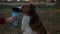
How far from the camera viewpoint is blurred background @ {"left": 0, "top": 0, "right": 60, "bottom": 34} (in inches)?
31.9

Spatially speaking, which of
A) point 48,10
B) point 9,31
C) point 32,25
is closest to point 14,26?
point 9,31

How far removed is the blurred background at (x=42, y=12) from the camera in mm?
811

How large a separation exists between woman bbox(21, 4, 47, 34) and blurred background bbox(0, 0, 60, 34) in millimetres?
43

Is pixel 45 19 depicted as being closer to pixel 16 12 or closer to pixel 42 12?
pixel 42 12

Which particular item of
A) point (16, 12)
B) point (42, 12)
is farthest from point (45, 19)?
point (16, 12)

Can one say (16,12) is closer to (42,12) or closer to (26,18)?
(26,18)

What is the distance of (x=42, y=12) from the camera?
34.3 inches

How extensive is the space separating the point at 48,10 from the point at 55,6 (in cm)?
6

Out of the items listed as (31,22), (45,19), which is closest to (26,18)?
(31,22)

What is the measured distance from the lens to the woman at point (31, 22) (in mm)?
739

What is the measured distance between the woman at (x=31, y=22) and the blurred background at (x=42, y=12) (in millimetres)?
43

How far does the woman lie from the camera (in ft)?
2.42

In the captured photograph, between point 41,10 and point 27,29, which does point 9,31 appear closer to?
point 27,29

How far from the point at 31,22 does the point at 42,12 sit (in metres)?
0.14
